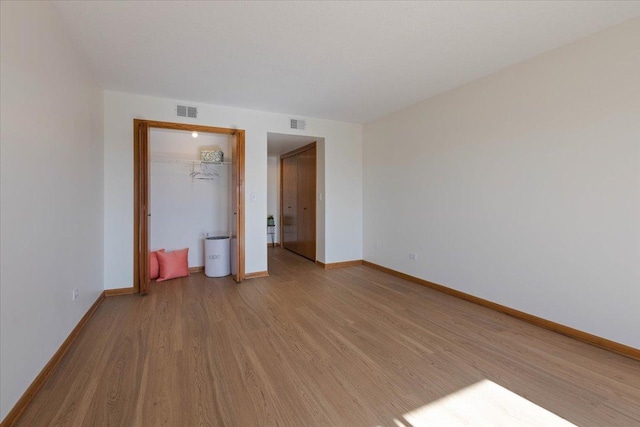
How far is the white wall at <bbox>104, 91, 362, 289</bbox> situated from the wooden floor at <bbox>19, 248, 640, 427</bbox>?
97cm

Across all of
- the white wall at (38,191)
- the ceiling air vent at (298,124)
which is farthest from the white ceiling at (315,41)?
the ceiling air vent at (298,124)

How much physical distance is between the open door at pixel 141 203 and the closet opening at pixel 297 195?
1755mm

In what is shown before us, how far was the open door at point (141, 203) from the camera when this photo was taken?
3.55 metres

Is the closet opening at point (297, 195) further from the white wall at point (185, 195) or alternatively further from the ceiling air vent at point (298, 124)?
the white wall at point (185, 195)

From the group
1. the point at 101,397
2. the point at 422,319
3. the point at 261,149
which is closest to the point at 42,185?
the point at 101,397

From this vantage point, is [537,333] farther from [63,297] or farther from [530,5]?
[63,297]

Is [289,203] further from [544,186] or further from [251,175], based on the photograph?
[544,186]

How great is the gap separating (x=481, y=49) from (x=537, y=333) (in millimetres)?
2605

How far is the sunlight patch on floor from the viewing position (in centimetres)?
150

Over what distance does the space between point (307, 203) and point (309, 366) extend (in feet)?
12.6

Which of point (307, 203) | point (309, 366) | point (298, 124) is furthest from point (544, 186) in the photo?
point (307, 203)

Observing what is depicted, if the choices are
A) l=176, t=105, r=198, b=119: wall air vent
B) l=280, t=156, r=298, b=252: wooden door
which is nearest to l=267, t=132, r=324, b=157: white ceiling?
l=280, t=156, r=298, b=252: wooden door

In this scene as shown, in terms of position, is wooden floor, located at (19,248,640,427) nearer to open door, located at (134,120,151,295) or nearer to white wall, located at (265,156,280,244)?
open door, located at (134,120,151,295)

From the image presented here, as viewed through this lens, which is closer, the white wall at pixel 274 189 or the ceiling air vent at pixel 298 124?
the ceiling air vent at pixel 298 124
